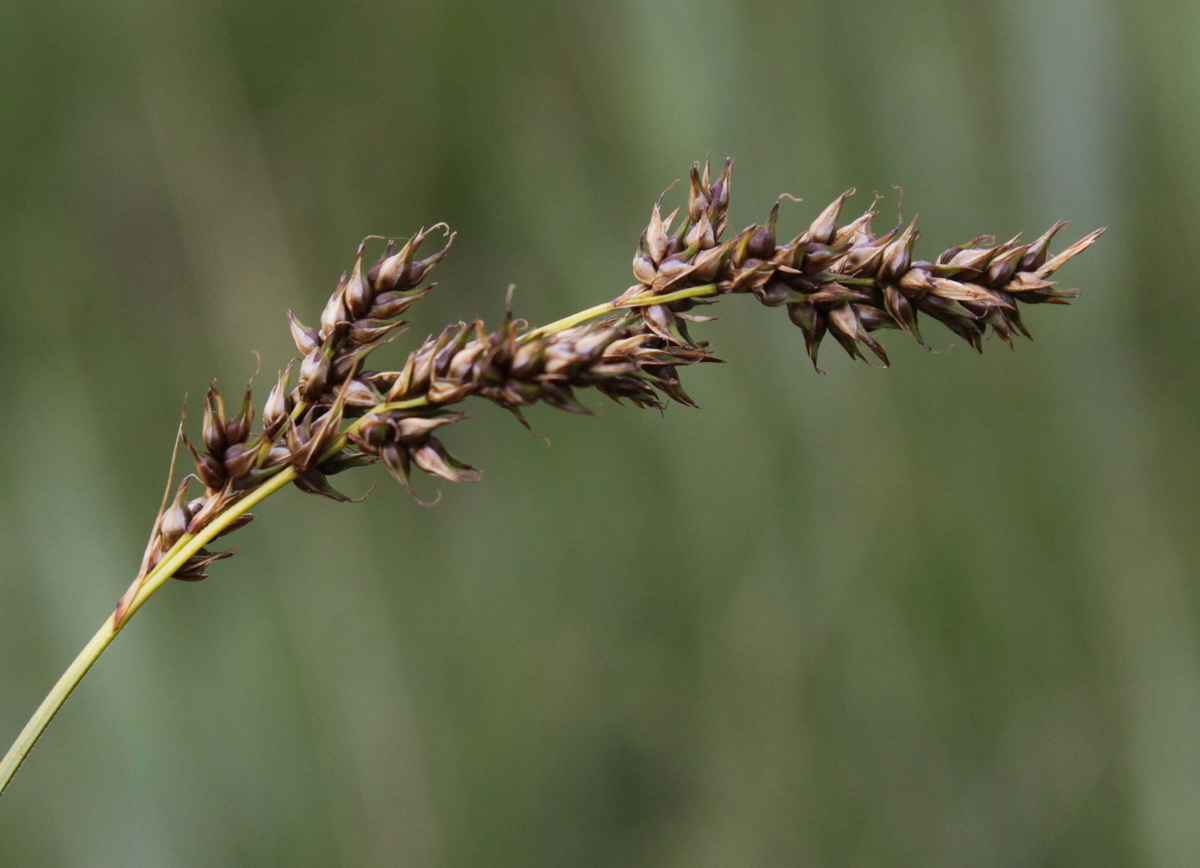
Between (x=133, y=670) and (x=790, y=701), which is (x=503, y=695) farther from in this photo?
(x=133, y=670)

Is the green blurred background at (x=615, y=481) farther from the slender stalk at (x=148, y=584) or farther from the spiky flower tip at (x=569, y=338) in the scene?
the slender stalk at (x=148, y=584)

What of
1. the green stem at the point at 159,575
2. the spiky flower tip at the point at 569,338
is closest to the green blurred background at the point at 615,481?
the spiky flower tip at the point at 569,338

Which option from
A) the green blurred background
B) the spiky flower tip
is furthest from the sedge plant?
the green blurred background

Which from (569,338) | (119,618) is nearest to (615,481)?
(569,338)

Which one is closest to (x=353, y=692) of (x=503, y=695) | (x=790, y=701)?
(x=503, y=695)

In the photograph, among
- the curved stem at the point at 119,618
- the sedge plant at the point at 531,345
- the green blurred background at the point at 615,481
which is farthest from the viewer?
the green blurred background at the point at 615,481

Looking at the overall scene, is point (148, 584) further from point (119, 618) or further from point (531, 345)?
point (531, 345)
